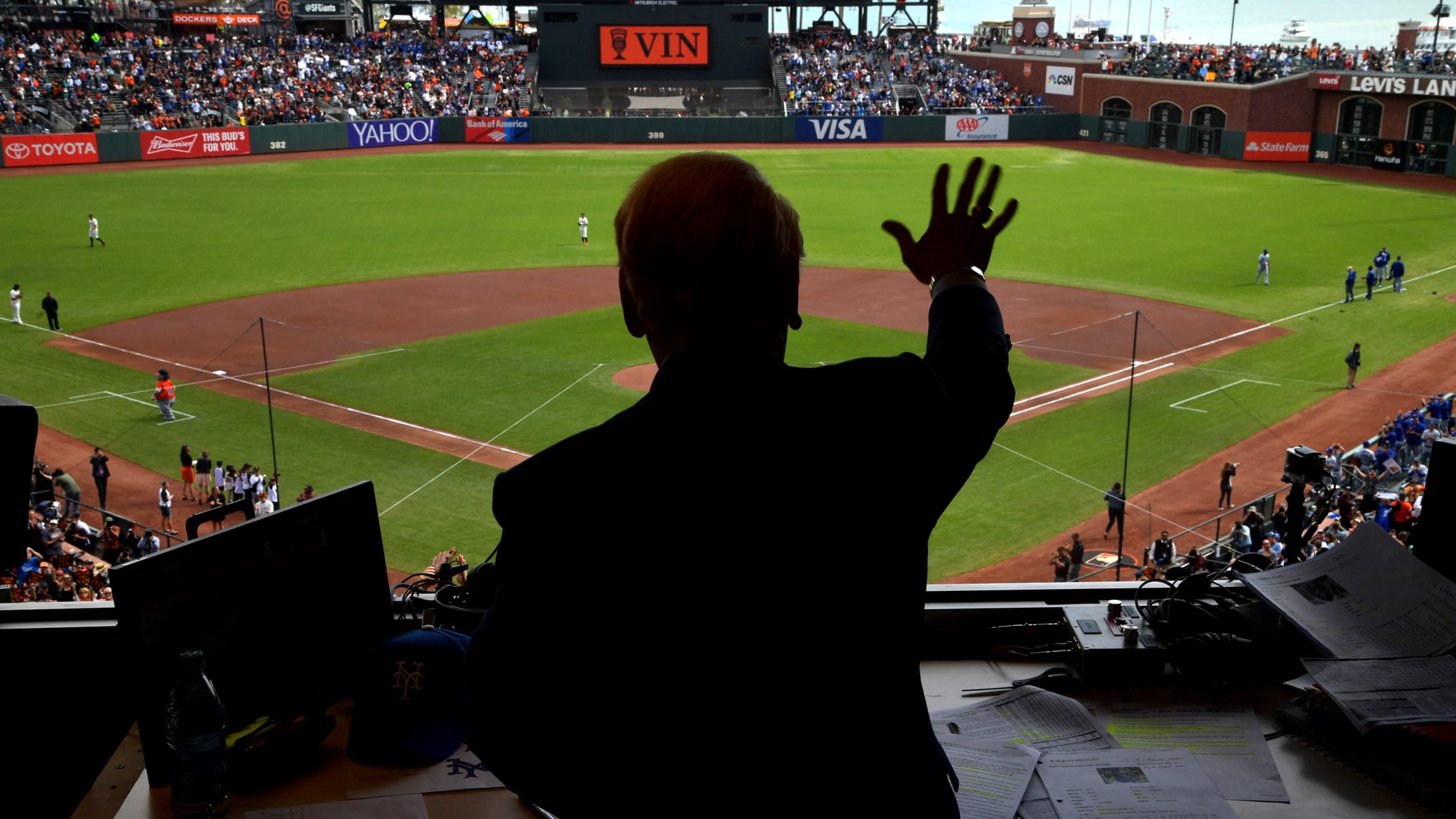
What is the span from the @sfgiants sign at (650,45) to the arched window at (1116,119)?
14801 millimetres

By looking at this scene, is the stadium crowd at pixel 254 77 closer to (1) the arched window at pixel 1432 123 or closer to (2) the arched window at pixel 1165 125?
(2) the arched window at pixel 1165 125

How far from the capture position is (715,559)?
1287 mm

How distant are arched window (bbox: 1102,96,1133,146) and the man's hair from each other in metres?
43.9

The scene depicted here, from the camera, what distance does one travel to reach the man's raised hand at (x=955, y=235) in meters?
1.71

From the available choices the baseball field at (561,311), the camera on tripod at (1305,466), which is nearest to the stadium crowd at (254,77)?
the baseball field at (561,311)

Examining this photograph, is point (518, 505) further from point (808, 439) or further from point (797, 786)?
point (797, 786)

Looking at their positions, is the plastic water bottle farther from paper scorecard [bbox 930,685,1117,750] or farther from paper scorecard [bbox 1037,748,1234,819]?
paper scorecard [bbox 1037,748,1234,819]

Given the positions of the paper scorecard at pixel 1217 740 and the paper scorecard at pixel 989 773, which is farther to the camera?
the paper scorecard at pixel 1217 740

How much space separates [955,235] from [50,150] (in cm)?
3907

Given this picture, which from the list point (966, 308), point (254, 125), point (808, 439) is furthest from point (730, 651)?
point (254, 125)

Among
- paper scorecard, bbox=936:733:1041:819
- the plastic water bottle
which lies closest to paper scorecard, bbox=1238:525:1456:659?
paper scorecard, bbox=936:733:1041:819

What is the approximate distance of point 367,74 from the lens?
43.1 metres

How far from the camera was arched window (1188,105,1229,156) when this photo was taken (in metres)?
39.0

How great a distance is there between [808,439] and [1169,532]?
24.9 ft
